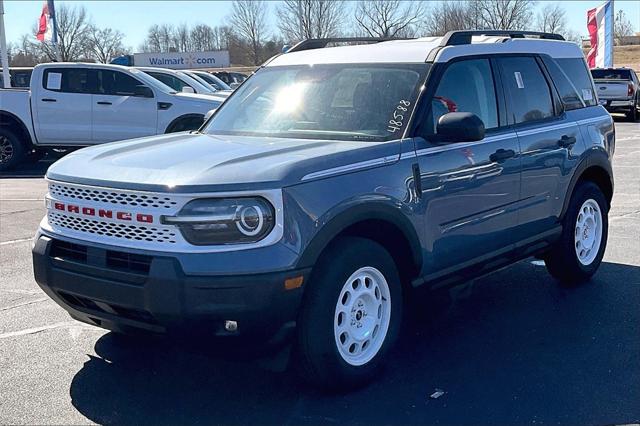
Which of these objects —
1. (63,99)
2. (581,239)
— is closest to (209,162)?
(581,239)

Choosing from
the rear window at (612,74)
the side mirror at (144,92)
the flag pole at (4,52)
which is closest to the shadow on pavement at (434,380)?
the side mirror at (144,92)

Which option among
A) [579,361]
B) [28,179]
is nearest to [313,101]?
[579,361]

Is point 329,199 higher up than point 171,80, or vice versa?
point 171,80

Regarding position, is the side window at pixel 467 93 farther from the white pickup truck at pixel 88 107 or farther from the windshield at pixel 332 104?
the white pickup truck at pixel 88 107

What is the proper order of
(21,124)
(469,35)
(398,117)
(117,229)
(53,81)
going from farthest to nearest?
(21,124)
(53,81)
(469,35)
(398,117)
(117,229)

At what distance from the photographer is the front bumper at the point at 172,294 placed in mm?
3564

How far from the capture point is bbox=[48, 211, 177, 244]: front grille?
3.69 metres

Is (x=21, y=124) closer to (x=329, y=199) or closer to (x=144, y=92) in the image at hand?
(x=144, y=92)

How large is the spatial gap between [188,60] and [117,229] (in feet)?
237

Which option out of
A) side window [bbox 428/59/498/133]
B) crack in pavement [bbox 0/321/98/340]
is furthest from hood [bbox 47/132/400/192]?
crack in pavement [bbox 0/321/98/340]

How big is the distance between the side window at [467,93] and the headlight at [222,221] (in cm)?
150

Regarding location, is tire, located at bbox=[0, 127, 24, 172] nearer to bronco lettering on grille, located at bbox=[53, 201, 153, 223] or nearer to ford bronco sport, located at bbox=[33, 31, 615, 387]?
ford bronco sport, located at bbox=[33, 31, 615, 387]

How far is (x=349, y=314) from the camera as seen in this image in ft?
13.5

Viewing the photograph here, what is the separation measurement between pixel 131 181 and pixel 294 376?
1.44m
